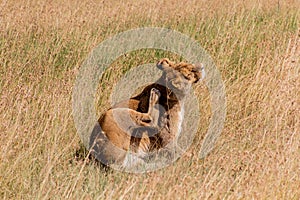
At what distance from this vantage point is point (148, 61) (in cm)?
678

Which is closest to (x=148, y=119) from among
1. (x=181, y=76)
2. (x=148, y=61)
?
(x=181, y=76)

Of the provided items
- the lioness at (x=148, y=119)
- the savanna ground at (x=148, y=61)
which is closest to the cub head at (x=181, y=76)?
the lioness at (x=148, y=119)

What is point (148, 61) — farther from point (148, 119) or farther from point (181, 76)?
point (148, 119)

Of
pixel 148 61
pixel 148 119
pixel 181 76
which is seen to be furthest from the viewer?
pixel 148 61

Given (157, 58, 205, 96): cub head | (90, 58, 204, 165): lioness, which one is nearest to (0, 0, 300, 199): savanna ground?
(90, 58, 204, 165): lioness

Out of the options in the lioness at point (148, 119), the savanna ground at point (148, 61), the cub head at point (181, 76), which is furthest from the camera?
the cub head at point (181, 76)

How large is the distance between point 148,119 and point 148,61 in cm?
246

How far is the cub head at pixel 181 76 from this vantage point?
452 cm

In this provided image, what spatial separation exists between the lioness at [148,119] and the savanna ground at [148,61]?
0.18 metres

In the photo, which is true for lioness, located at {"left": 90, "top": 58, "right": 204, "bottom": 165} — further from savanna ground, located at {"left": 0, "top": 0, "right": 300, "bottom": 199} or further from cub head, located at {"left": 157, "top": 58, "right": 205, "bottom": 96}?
savanna ground, located at {"left": 0, "top": 0, "right": 300, "bottom": 199}

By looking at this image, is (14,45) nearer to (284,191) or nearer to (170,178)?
(170,178)

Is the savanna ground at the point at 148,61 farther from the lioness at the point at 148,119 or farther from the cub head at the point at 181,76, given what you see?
the cub head at the point at 181,76

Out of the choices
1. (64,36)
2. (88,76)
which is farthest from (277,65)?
(64,36)

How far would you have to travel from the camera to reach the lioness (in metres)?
4.33
